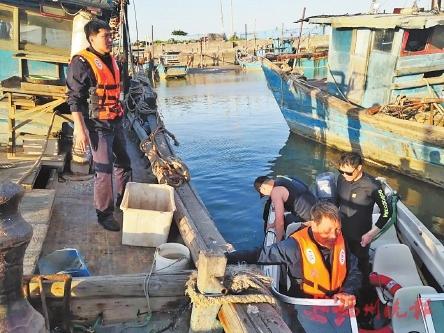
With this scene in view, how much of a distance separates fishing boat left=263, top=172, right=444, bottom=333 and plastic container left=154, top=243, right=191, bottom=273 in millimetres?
742

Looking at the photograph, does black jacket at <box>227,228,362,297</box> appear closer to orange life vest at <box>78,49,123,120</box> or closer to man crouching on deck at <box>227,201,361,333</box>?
man crouching on deck at <box>227,201,361,333</box>

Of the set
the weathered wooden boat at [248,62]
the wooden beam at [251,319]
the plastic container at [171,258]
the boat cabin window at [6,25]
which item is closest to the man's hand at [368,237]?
the plastic container at [171,258]

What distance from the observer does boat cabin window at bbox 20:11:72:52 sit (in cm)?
728

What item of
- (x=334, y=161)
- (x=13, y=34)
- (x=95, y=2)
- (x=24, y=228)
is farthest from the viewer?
(x=334, y=161)

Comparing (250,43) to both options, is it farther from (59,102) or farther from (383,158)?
(59,102)

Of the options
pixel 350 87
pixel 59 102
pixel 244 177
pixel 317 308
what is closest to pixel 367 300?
pixel 317 308

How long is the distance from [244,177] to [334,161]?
2883 millimetres

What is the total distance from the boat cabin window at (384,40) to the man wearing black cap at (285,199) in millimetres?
7650

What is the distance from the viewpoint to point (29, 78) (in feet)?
24.1

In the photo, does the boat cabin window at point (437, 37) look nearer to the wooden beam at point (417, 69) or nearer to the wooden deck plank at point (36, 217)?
the wooden beam at point (417, 69)

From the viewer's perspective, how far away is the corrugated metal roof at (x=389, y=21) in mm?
10484

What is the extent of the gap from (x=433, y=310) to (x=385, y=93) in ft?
30.2

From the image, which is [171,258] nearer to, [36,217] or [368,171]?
[36,217]

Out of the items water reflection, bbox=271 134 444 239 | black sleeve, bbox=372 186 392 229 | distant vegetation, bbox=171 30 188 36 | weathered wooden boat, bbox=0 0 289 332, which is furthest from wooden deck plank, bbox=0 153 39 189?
distant vegetation, bbox=171 30 188 36
